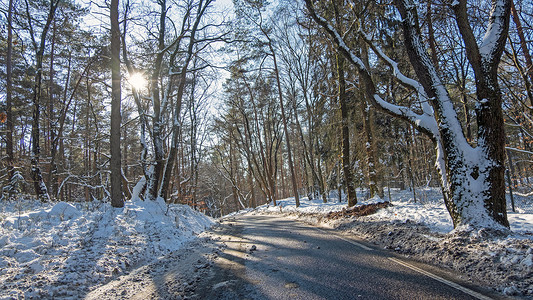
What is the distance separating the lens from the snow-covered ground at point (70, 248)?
3.71m

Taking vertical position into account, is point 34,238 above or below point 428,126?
below

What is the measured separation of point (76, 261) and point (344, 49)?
7756mm

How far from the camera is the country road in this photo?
302 centimetres

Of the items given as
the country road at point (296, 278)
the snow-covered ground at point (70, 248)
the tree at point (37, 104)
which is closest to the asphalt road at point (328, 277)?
the country road at point (296, 278)

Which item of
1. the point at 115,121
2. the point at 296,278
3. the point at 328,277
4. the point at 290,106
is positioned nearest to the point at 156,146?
the point at 115,121

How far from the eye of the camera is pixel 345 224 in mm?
8266

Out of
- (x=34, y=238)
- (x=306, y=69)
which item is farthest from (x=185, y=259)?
(x=306, y=69)

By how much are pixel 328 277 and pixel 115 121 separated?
8530 mm

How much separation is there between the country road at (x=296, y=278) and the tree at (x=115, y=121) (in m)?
4.57

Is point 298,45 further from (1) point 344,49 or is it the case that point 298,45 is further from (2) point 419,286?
(2) point 419,286

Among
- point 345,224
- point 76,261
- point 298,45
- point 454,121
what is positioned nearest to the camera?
point 76,261

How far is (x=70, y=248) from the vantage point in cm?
499

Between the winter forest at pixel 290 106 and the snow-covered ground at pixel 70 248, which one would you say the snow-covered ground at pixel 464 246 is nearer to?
the winter forest at pixel 290 106

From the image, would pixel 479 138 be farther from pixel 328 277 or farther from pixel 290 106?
pixel 290 106
